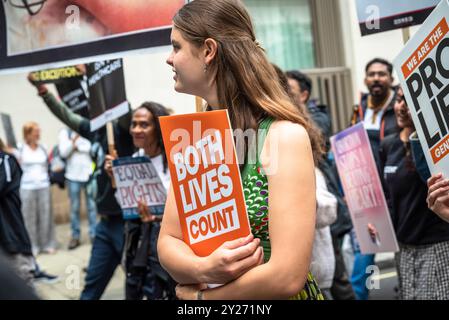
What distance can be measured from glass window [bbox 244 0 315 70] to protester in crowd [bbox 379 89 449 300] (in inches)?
332

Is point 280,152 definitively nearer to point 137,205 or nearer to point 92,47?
point 92,47

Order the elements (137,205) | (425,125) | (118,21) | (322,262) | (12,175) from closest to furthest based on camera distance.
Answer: (425,125) → (118,21) → (322,262) → (137,205) → (12,175)

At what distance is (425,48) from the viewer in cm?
266

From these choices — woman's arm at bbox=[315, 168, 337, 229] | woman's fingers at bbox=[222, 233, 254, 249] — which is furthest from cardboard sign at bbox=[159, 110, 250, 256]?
woman's arm at bbox=[315, 168, 337, 229]

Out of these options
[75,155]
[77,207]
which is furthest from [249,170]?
[77,207]

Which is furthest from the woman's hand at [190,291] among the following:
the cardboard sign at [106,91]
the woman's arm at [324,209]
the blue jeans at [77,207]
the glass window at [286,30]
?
the glass window at [286,30]

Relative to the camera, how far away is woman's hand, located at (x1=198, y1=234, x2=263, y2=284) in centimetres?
198

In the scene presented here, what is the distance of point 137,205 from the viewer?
14.9ft

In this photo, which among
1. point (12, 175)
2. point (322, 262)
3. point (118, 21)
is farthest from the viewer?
point (12, 175)

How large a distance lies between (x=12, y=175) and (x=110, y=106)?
149 cm

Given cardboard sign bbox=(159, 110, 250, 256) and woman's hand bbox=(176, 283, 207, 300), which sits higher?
cardboard sign bbox=(159, 110, 250, 256)

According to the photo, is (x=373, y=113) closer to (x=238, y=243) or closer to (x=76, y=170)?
(x=238, y=243)

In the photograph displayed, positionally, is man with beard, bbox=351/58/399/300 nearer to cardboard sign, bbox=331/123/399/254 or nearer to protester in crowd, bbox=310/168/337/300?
cardboard sign, bbox=331/123/399/254
